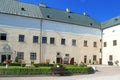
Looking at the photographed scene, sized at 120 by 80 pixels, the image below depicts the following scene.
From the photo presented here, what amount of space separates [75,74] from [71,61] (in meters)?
12.1

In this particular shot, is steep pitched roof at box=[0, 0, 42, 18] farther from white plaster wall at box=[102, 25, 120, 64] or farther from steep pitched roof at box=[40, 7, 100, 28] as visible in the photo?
white plaster wall at box=[102, 25, 120, 64]

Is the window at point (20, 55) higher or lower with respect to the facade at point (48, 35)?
lower

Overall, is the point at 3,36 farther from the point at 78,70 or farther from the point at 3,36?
the point at 78,70

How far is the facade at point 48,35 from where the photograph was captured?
106 ft

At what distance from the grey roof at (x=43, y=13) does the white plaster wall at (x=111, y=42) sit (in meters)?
2.98

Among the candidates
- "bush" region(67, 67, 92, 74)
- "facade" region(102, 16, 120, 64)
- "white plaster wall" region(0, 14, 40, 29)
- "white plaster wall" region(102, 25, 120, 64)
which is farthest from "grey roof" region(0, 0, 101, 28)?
"bush" region(67, 67, 92, 74)

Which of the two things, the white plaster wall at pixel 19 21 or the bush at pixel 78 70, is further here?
the white plaster wall at pixel 19 21

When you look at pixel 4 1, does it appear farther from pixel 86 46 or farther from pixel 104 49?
pixel 104 49

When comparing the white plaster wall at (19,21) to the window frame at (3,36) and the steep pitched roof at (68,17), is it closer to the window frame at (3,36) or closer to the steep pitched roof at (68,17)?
the window frame at (3,36)

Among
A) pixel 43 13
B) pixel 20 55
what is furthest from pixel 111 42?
pixel 20 55

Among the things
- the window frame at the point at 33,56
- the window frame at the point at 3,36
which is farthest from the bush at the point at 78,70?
the window frame at the point at 3,36

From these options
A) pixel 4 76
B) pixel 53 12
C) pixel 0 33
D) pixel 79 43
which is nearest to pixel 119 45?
pixel 79 43

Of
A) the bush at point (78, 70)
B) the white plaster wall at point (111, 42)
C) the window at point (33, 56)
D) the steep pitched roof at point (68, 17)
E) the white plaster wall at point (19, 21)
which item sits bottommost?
the bush at point (78, 70)

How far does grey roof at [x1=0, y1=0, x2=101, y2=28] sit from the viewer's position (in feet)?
111
